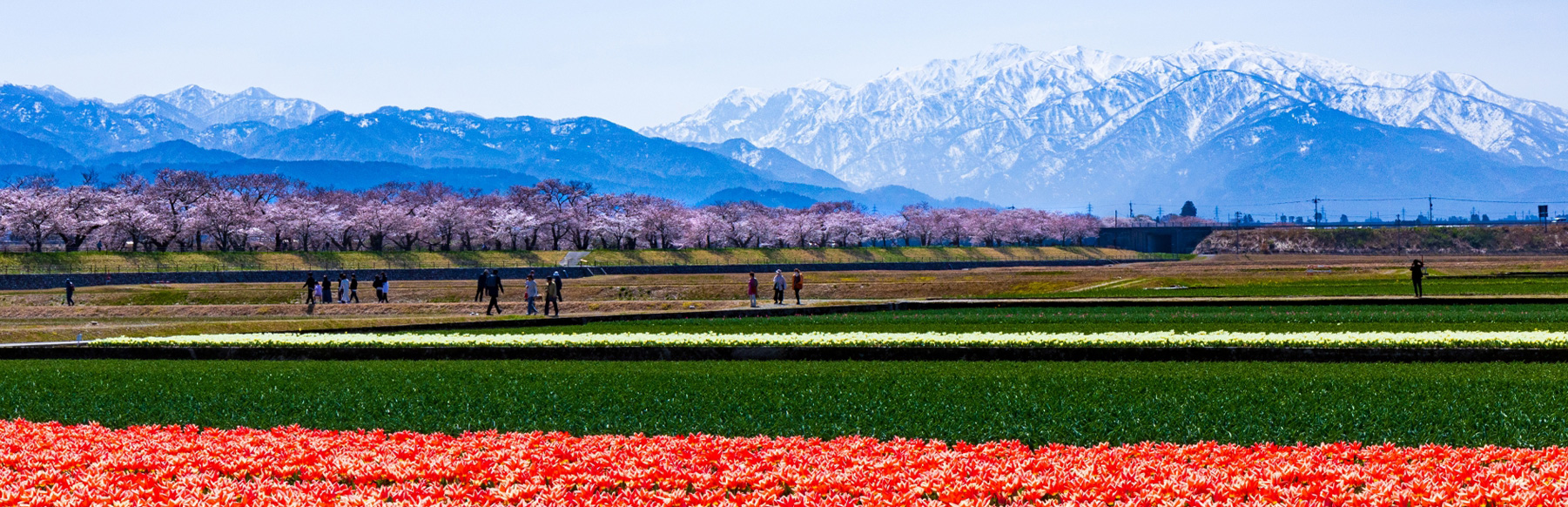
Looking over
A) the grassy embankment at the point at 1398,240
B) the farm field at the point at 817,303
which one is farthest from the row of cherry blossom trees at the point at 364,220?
the grassy embankment at the point at 1398,240

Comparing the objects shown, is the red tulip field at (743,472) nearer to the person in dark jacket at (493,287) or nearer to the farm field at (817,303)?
the farm field at (817,303)

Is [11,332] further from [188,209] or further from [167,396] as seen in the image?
[188,209]

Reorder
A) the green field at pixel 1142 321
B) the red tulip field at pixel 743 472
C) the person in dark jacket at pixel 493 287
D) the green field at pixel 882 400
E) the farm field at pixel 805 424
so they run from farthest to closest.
A: 1. the person in dark jacket at pixel 493 287
2. the green field at pixel 1142 321
3. the green field at pixel 882 400
4. the farm field at pixel 805 424
5. the red tulip field at pixel 743 472

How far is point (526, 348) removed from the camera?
23250 mm

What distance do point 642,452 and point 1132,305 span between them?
91.3ft

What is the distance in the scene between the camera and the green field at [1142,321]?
2677 cm

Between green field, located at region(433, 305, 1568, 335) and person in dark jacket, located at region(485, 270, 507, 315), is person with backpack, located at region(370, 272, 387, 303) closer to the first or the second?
person in dark jacket, located at region(485, 270, 507, 315)

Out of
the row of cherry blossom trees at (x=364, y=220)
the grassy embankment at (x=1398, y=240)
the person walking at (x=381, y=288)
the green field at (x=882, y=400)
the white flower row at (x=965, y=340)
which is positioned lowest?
the green field at (x=882, y=400)

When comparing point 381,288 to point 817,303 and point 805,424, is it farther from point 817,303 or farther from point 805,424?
point 805,424

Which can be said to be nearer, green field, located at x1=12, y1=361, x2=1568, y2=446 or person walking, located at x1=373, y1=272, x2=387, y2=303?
green field, located at x1=12, y1=361, x2=1568, y2=446

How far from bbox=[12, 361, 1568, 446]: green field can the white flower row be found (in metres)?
1.64

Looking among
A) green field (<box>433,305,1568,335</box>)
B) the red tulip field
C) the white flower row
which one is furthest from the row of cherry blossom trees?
the red tulip field

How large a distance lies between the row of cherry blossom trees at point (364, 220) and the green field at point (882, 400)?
98951mm

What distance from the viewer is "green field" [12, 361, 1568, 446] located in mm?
12383
